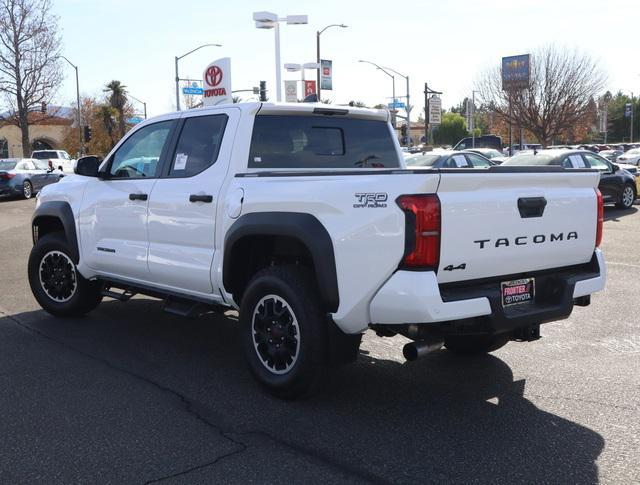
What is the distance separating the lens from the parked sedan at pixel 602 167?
16156 mm

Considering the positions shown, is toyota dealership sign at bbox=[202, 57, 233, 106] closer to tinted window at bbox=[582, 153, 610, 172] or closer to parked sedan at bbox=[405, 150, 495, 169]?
parked sedan at bbox=[405, 150, 495, 169]

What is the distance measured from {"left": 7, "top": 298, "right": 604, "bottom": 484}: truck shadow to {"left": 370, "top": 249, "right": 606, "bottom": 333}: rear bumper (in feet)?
2.07

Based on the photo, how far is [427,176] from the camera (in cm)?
378

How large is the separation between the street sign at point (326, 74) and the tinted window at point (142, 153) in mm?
37533

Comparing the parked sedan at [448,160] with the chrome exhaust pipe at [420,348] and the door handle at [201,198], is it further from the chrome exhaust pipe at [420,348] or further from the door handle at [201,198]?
the chrome exhaust pipe at [420,348]

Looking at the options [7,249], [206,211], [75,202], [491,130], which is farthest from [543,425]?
[491,130]

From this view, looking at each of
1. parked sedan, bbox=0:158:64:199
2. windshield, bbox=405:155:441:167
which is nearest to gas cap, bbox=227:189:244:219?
windshield, bbox=405:155:441:167

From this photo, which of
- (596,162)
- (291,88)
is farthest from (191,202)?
(291,88)

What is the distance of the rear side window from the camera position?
17.3 ft

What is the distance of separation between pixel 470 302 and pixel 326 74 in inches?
1618

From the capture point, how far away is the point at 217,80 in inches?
1013

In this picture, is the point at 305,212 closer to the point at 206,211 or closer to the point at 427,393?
the point at 206,211

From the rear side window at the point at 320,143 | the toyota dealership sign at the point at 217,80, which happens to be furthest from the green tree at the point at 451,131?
the rear side window at the point at 320,143

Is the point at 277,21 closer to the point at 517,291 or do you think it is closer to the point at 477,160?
the point at 477,160
